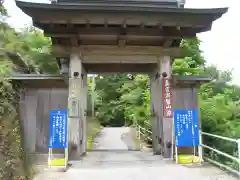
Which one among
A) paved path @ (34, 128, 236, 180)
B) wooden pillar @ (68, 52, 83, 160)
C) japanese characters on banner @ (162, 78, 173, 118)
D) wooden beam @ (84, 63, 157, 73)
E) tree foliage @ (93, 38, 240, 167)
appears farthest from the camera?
wooden beam @ (84, 63, 157, 73)

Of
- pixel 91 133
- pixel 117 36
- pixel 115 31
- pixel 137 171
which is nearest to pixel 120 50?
pixel 117 36

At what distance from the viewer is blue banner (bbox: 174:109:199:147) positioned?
785 centimetres

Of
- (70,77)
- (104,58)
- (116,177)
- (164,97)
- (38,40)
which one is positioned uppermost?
(38,40)

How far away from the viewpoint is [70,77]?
336 inches

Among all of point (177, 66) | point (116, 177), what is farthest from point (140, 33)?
point (177, 66)

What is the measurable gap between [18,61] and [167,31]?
5929 mm

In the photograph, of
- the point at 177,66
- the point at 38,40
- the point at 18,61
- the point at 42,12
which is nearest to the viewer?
the point at 42,12

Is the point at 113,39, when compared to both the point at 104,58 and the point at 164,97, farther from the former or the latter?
the point at 164,97

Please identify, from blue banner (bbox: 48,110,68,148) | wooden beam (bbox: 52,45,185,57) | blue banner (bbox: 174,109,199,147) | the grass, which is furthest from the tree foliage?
blue banner (bbox: 48,110,68,148)

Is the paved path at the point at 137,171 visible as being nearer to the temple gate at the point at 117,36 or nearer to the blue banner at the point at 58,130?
the blue banner at the point at 58,130

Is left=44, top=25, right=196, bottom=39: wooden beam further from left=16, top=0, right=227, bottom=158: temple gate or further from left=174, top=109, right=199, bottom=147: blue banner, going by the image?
left=174, top=109, right=199, bottom=147: blue banner

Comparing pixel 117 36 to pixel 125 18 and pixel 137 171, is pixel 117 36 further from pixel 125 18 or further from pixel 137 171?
pixel 137 171

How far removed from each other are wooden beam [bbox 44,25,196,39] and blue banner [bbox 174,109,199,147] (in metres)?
2.55

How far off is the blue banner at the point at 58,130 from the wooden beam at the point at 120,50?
86.2 inches
